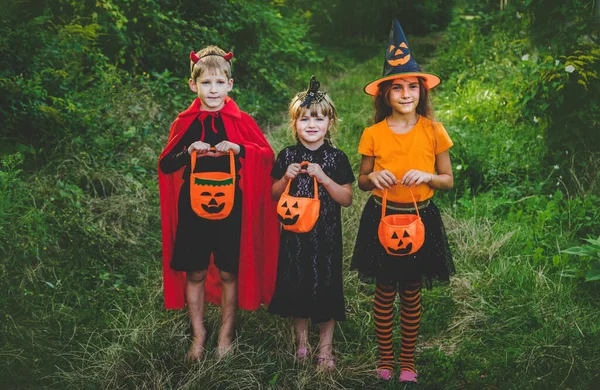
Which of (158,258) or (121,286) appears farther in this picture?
(158,258)

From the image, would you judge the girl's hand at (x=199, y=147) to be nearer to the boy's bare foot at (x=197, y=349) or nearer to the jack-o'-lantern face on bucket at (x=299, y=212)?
the jack-o'-lantern face on bucket at (x=299, y=212)

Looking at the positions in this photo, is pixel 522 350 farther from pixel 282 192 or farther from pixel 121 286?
pixel 121 286

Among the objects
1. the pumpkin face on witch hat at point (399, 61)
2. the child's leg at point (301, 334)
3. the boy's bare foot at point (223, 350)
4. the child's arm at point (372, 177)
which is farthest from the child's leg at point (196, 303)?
the pumpkin face on witch hat at point (399, 61)

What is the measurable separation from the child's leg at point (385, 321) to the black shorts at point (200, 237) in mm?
868

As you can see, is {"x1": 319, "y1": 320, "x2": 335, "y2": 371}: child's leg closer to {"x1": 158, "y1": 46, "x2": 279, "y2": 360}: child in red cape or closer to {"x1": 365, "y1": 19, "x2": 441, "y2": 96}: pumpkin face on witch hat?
{"x1": 158, "y1": 46, "x2": 279, "y2": 360}: child in red cape

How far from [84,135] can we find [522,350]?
13.1 feet

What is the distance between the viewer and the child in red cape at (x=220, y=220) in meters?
3.11

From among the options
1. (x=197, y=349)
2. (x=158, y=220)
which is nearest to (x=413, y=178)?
(x=197, y=349)

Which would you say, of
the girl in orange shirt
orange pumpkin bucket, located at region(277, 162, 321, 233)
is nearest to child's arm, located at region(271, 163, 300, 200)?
orange pumpkin bucket, located at region(277, 162, 321, 233)

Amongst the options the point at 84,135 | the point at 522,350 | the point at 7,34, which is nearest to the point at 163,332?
the point at 522,350

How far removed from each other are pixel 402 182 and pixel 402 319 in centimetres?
84

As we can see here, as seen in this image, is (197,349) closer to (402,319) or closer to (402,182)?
(402,319)

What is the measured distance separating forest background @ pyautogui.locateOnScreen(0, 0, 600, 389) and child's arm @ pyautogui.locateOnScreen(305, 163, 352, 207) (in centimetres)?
94

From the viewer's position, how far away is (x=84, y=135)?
5195 mm
